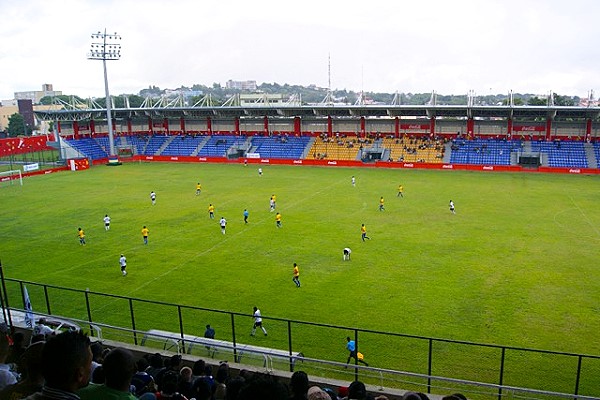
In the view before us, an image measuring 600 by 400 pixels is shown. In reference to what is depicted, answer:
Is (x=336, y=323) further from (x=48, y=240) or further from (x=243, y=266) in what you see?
(x=48, y=240)

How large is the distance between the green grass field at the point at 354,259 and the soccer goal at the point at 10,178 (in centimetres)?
995

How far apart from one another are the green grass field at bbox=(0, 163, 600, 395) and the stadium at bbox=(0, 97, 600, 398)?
128mm

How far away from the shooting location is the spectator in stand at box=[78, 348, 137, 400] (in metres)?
4.27

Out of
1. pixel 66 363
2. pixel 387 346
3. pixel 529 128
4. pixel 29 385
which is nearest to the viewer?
pixel 66 363

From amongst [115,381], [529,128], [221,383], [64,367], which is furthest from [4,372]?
[529,128]

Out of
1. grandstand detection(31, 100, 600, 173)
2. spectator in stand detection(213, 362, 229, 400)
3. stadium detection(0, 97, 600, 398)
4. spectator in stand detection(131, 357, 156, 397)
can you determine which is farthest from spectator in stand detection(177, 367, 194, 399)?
grandstand detection(31, 100, 600, 173)

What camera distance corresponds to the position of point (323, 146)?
74562mm

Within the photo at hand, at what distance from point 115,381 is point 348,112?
244 feet

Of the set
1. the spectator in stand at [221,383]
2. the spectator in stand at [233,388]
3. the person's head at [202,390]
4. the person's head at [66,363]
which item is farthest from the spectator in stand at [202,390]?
the person's head at [66,363]

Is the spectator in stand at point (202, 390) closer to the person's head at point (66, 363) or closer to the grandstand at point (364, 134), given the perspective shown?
the person's head at point (66, 363)

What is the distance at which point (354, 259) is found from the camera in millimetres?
26469

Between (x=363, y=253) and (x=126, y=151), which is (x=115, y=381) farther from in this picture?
(x=126, y=151)

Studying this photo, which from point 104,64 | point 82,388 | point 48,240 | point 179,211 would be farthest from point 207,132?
point 82,388

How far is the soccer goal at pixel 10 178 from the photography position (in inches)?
Result: 2285
